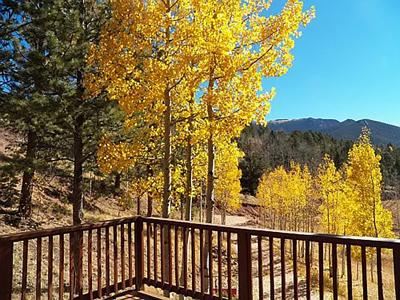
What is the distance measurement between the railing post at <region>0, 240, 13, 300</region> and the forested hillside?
46.0 metres

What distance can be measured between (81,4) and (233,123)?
547 centimetres

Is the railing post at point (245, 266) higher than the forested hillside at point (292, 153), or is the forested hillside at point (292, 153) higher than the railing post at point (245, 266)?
the forested hillside at point (292, 153)

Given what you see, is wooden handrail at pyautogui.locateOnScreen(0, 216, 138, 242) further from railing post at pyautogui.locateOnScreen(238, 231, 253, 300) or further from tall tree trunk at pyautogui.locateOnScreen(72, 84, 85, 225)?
tall tree trunk at pyautogui.locateOnScreen(72, 84, 85, 225)

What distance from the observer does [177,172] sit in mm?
9297

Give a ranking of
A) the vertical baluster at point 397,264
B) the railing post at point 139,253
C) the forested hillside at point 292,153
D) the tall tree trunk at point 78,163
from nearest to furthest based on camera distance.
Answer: the vertical baluster at point 397,264, the railing post at point 139,253, the tall tree trunk at point 78,163, the forested hillside at point 292,153

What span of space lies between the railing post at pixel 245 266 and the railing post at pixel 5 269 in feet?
7.85

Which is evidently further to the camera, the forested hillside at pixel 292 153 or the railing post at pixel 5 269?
the forested hillside at pixel 292 153

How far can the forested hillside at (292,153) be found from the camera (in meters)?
51.1

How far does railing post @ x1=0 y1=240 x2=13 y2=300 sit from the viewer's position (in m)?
3.55

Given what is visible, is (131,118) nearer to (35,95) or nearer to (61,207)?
(35,95)

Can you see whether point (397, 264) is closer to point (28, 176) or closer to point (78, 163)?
point (78, 163)

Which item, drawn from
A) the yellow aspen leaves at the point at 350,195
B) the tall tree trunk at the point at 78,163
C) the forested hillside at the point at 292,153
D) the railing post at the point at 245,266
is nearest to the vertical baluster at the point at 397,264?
the railing post at the point at 245,266

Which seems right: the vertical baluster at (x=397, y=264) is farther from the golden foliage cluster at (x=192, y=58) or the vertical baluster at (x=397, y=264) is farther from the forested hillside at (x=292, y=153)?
the forested hillside at (x=292, y=153)

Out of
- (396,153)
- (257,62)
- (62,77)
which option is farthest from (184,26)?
(396,153)
